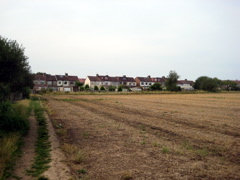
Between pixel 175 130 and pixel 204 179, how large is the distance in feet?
24.1

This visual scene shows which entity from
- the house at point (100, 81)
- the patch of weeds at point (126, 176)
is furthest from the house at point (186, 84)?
the patch of weeds at point (126, 176)

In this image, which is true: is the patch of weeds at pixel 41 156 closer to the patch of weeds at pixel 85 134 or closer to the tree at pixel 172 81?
the patch of weeds at pixel 85 134

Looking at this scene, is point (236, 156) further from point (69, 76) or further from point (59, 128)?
point (69, 76)

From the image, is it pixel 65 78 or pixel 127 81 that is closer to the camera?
pixel 65 78

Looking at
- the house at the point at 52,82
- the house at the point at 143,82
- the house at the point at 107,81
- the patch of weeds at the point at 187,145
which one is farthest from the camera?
the house at the point at 143,82

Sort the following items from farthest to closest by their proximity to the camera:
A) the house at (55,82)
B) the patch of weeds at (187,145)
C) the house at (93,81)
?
the house at (93,81) < the house at (55,82) < the patch of weeds at (187,145)

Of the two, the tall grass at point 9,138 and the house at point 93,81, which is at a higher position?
the house at point 93,81

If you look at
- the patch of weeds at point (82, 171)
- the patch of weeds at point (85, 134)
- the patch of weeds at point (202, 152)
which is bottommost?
the patch of weeds at point (85, 134)

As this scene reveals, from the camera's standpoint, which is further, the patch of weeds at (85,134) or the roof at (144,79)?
the roof at (144,79)

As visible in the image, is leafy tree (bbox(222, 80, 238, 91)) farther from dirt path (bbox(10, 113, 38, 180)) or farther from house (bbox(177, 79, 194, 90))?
dirt path (bbox(10, 113, 38, 180))

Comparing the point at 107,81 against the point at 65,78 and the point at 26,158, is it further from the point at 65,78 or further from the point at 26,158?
the point at 26,158

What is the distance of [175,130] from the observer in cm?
1403

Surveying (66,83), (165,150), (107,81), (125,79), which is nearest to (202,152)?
(165,150)

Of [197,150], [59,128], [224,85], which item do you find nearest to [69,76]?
[224,85]
